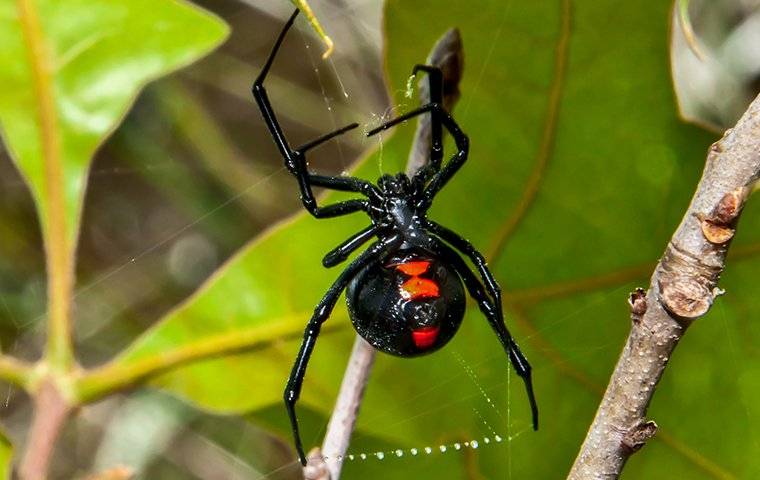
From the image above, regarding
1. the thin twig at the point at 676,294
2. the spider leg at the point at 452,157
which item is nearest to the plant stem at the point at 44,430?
the spider leg at the point at 452,157

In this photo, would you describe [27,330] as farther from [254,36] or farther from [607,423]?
[607,423]

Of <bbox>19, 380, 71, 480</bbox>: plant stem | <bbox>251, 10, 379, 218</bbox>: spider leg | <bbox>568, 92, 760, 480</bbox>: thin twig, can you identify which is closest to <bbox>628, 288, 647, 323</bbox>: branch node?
<bbox>568, 92, 760, 480</bbox>: thin twig

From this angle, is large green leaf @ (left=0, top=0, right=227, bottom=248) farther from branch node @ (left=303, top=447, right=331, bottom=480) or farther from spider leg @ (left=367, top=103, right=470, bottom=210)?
branch node @ (left=303, top=447, right=331, bottom=480)

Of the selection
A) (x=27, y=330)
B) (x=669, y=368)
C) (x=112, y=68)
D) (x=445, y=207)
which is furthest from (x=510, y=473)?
(x=27, y=330)

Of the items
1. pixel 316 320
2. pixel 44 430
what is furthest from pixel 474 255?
pixel 44 430

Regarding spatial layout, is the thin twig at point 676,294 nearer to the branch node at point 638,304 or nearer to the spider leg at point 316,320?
the branch node at point 638,304

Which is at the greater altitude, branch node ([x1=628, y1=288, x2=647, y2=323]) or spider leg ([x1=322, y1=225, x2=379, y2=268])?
branch node ([x1=628, y1=288, x2=647, y2=323])

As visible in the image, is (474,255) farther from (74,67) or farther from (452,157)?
(74,67)
